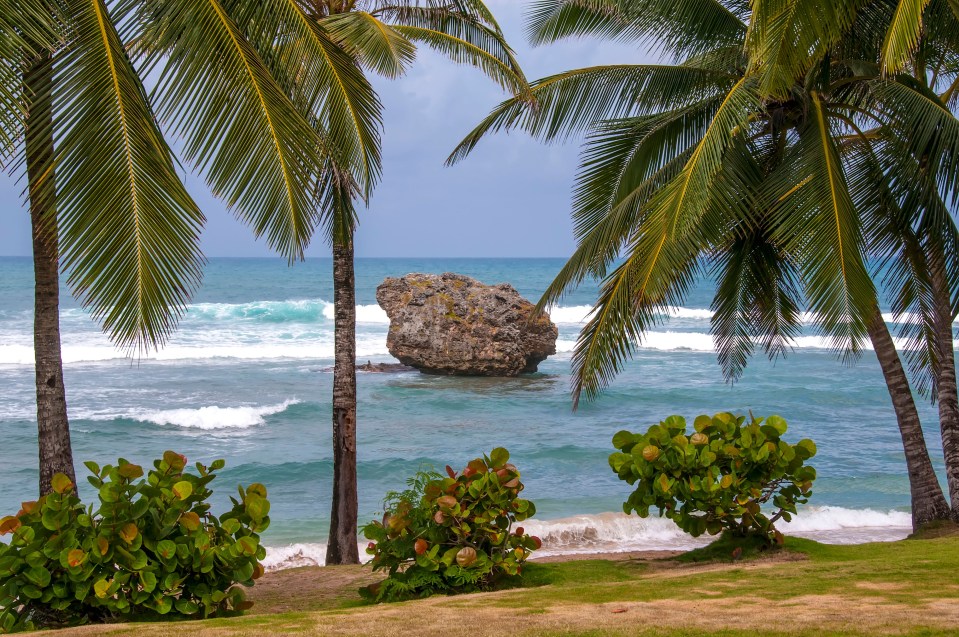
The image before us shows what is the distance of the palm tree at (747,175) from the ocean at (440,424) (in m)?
3.69

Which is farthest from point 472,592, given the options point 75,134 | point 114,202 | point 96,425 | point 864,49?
point 96,425

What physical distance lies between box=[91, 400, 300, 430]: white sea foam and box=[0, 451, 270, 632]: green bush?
14590 millimetres

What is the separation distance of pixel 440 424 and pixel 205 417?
17.1ft

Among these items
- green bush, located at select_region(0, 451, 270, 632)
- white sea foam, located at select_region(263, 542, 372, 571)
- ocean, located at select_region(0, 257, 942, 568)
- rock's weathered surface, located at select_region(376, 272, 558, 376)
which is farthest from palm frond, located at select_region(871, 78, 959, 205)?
rock's weathered surface, located at select_region(376, 272, 558, 376)

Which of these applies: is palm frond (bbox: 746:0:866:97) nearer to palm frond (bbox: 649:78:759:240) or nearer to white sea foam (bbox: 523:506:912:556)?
palm frond (bbox: 649:78:759:240)

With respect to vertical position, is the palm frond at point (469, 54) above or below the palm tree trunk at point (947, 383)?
above

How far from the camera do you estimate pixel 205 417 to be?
67.2 feet

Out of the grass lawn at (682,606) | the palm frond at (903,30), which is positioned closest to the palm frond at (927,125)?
the palm frond at (903,30)

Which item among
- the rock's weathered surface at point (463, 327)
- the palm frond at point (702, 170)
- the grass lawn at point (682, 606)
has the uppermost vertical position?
the palm frond at point (702, 170)

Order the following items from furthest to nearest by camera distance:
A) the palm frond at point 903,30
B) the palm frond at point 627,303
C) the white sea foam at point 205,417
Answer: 1. the white sea foam at point 205,417
2. the palm frond at point 627,303
3. the palm frond at point 903,30

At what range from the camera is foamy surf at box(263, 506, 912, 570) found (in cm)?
1147

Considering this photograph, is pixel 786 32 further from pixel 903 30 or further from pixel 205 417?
pixel 205 417

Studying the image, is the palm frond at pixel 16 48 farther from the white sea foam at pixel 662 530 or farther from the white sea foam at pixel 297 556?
the white sea foam at pixel 662 530

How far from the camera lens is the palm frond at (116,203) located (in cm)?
506
